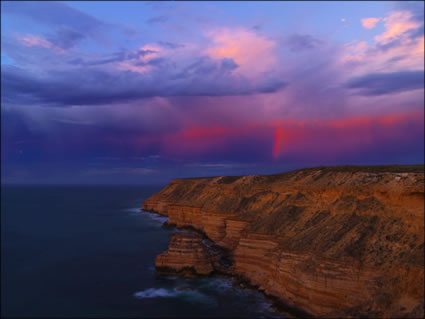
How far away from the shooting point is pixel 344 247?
26297 millimetres

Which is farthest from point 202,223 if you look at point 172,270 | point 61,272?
point 61,272

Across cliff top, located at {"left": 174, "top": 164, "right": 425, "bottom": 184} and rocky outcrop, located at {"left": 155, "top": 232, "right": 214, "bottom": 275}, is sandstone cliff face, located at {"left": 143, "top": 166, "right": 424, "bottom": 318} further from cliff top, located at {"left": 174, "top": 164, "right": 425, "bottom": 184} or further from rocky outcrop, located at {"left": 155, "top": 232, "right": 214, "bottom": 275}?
cliff top, located at {"left": 174, "top": 164, "right": 425, "bottom": 184}

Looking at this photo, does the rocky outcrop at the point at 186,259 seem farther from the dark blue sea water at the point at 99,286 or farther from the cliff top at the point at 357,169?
the cliff top at the point at 357,169

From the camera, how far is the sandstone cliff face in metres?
22.2

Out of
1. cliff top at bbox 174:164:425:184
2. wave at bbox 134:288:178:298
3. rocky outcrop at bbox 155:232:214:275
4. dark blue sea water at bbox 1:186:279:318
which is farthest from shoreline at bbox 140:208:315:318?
cliff top at bbox 174:164:425:184

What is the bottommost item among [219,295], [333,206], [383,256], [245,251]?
[219,295]

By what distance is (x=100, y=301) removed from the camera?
29750 millimetres

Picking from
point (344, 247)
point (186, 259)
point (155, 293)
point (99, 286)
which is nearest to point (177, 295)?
point (155, 293)

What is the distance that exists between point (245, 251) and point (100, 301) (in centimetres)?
1557

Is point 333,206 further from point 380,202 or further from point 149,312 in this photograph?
point 149,312

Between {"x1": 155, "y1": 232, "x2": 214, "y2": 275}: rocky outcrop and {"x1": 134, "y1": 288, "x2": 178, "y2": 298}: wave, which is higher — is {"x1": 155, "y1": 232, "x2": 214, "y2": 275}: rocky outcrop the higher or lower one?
the higher one

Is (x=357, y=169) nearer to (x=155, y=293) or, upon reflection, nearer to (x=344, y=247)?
(x=344, y=247)

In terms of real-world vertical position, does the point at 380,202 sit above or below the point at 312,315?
above

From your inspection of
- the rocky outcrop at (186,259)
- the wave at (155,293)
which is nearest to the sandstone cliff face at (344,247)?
the rocky outcrop at (186,259)
